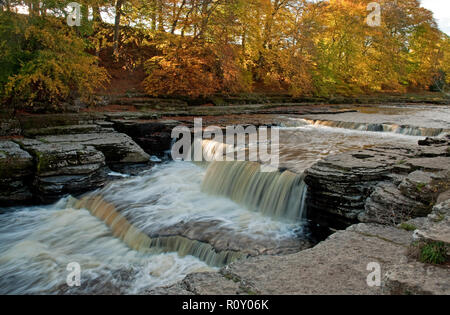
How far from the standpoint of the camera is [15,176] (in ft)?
23.9

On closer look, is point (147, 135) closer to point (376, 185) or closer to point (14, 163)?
point (14, 163)

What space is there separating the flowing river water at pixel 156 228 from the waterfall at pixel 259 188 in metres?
0.02

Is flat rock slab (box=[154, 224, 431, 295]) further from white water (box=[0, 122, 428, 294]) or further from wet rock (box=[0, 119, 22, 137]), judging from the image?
wet rock (box=[0, 119, 22, 137])

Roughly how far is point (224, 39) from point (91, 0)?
681cm

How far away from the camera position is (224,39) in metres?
17.0

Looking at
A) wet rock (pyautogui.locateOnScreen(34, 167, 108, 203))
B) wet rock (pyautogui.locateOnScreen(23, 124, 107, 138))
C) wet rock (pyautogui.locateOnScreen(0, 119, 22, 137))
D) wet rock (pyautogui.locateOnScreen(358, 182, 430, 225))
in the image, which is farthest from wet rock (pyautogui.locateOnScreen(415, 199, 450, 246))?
wet rock (pyautogui.locateOnScreen(0, 119, 22, 137))

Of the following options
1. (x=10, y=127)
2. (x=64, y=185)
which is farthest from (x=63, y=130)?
(x=64, y=185)

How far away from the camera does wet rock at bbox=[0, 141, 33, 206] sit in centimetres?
718

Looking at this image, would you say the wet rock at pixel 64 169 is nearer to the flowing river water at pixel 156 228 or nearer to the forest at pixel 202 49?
the flowing river water at pixel 156 228

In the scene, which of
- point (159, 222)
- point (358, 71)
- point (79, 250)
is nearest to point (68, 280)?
Result: point (79, 250)

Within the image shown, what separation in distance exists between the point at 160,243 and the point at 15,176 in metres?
4.44

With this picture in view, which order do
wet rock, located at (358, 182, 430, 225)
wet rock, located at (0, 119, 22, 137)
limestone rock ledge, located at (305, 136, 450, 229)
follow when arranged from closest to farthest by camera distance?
wet rock, located at (358, 182, 430, 225)
limestone rock ledge, located at (305, 136, 450, 229)
wet rock, located at (0, 119, 22, 137)

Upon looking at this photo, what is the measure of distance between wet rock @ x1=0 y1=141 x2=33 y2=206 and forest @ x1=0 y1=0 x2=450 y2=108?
348cm
